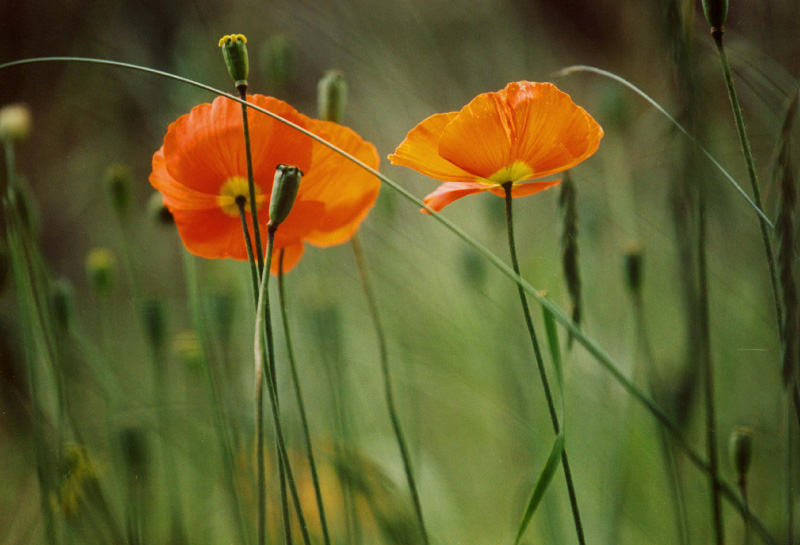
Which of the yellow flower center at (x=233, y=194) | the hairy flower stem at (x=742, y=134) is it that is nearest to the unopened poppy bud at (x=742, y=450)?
the hairy flower stem at (x=742, y=134)

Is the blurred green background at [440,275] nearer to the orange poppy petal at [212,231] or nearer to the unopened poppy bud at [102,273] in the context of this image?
the unopened poppy bud at [102,273]

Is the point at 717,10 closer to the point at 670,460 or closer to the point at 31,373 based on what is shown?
the point at 670,460

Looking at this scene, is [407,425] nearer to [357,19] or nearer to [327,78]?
[327,78]

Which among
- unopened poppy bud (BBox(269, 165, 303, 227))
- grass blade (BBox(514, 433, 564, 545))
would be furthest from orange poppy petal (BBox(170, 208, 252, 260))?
grass blade (BBox(514, 433, 564, 545))

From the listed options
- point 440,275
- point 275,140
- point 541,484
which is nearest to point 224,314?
point 275,140

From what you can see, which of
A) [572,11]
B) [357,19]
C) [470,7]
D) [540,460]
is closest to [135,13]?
[357,19]

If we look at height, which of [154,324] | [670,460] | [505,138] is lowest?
[670,460]
